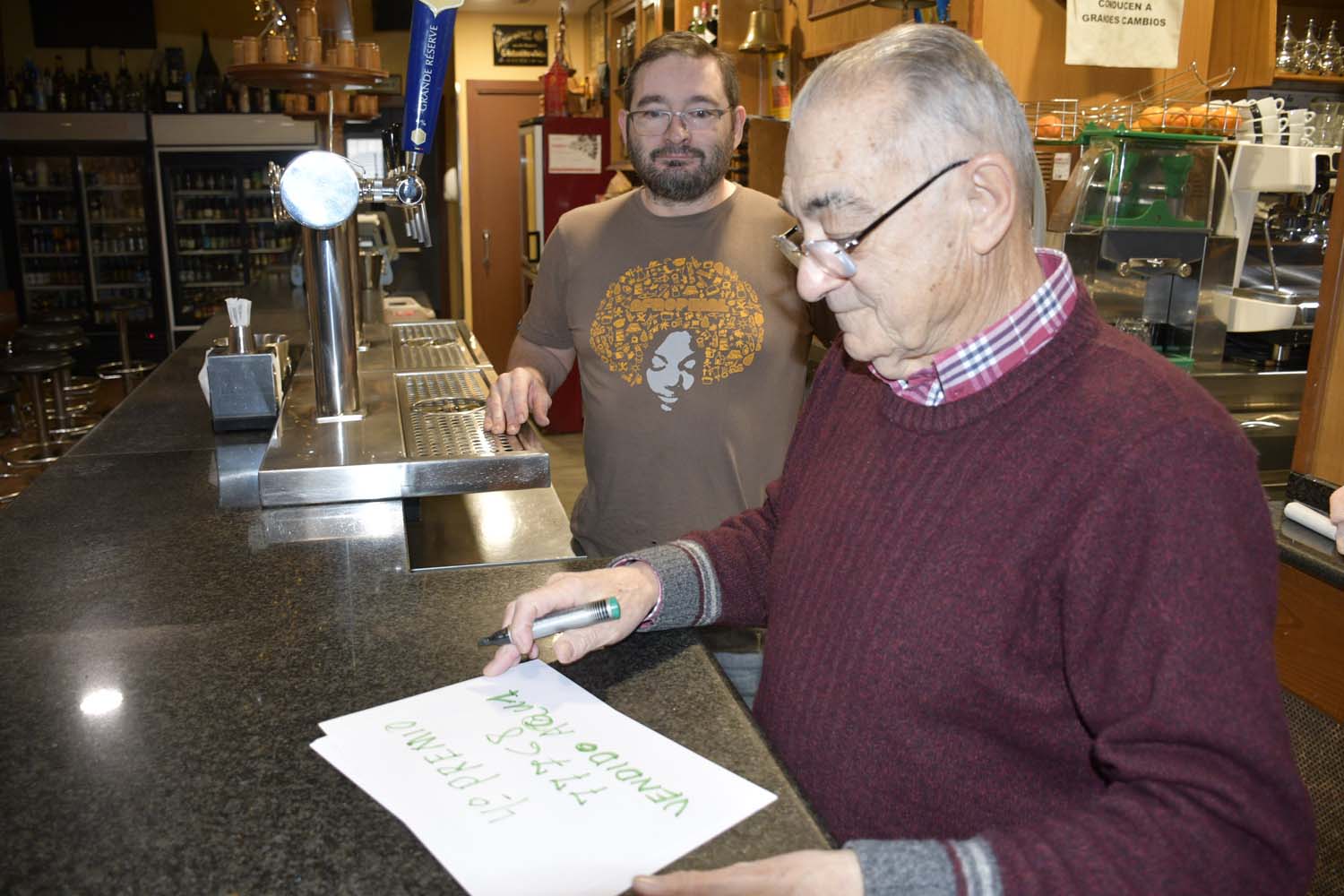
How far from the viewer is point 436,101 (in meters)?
1.81

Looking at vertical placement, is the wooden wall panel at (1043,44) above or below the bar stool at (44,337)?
above

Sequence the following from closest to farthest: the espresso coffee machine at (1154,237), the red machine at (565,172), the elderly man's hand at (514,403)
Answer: the elderly man's hand at (514,403), the espresso coffee machine at (1154,237), the red machine at (565,172)

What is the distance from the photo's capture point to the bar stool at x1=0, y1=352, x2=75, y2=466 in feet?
16.8

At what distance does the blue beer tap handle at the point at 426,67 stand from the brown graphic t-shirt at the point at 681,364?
1.82ft

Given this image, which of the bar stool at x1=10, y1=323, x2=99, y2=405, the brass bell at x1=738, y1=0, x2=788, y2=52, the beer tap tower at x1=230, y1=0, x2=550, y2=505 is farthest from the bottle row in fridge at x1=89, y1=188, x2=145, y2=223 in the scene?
the beer tap tower at x1=230, y1=0, x2=550, y2=505

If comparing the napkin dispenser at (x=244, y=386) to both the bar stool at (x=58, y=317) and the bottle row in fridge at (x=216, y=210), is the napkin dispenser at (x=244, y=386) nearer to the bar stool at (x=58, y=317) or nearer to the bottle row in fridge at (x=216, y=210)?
the bar stool at (x=58, y=317)

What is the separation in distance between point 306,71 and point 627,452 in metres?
1.00

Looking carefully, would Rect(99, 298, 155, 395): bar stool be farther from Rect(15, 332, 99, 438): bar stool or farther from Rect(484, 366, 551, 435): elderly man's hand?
Rect(484, 366, 551, 435): elderly man's hand

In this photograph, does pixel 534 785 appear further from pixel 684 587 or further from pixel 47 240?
pixel 47 240

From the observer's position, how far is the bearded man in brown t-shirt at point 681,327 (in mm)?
2188

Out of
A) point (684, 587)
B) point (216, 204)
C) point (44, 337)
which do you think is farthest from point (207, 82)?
point (684, 587)

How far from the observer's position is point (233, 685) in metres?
1.10

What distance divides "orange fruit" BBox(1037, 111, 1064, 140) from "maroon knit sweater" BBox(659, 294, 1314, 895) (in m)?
2.04

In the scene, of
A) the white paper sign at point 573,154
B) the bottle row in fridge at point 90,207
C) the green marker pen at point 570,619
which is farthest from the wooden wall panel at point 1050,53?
the bottle row in fridge at point 90,207
